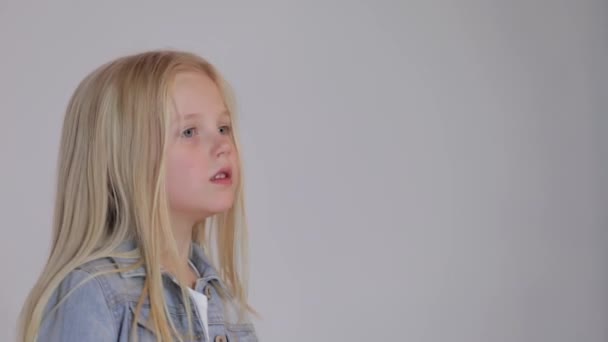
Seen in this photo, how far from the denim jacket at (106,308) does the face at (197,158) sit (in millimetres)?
90

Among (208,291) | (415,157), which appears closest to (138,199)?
(208,291)

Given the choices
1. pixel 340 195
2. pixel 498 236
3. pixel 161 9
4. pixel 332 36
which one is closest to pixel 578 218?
pixel 498 236

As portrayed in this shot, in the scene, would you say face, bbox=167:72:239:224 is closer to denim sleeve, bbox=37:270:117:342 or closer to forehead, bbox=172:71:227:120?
forehead, bbox=172:71:227:120

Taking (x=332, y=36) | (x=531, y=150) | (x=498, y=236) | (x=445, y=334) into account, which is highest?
(x=332, y=36)

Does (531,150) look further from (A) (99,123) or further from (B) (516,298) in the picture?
(A) (99,123)

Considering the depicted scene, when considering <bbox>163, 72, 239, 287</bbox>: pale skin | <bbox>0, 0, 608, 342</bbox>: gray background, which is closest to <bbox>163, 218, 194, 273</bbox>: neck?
<bbox>163, 72, 239, 287</bbox>: pale skin

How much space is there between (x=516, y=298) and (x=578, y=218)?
191 mm

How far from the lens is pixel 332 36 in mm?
Result: 1870

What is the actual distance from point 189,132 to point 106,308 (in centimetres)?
25

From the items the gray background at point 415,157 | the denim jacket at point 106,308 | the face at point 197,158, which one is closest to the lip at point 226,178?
the face at point 197,158

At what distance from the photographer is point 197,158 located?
48.4 inches

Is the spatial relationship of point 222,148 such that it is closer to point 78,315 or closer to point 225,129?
point 225,129

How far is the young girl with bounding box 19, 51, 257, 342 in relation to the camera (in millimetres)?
1155

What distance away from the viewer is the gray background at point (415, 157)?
183cm
